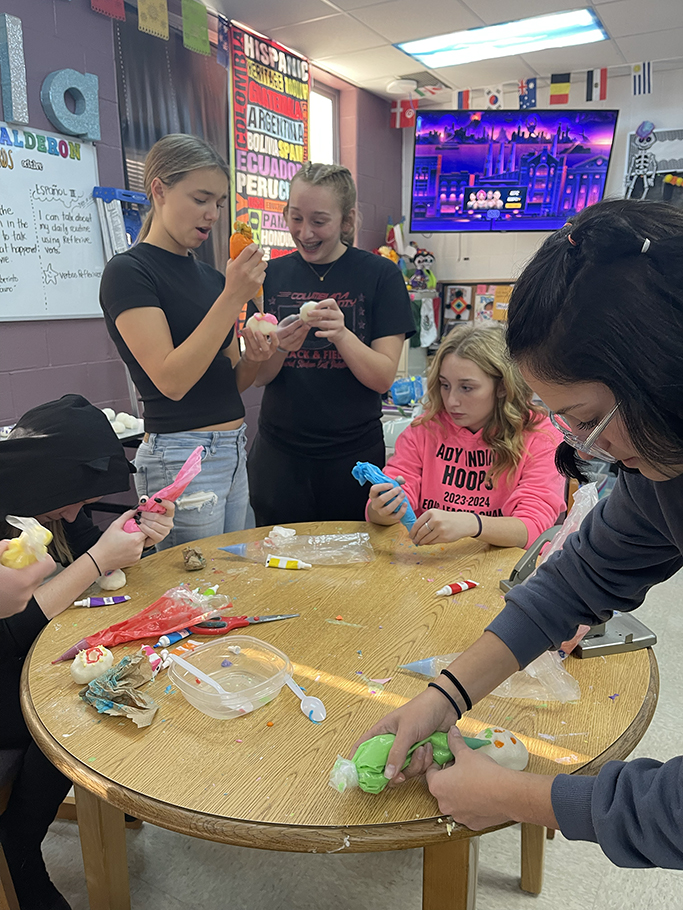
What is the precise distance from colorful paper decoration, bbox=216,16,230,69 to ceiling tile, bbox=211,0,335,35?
41mm

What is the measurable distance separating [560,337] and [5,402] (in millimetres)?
2472

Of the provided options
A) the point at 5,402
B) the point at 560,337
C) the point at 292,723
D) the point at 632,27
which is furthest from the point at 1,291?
the point at 632,27

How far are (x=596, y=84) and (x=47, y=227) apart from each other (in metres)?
3.78

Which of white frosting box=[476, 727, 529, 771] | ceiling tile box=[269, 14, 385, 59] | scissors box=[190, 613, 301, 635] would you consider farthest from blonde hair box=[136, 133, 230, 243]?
ceiling tile box=[269, 14, 385, 59]

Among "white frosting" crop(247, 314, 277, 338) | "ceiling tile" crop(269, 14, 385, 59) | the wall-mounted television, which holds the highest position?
"ceiling tile" crop(269, 14, 385, 59)

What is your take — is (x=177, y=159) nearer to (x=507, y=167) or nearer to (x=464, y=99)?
(x=507, y=167)

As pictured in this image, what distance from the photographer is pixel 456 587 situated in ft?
4.43

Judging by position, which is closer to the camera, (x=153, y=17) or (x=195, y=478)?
(x=195, y=478)

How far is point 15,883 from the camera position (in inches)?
49.8

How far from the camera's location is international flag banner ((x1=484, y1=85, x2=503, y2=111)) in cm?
475

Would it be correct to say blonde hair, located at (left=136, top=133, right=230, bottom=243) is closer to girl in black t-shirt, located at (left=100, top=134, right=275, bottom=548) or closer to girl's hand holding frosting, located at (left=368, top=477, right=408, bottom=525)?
girl in black t-shirt, located at (left=100, top=134, right=275, bottom=548)

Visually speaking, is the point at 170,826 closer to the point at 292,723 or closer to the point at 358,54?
the point at 292,723

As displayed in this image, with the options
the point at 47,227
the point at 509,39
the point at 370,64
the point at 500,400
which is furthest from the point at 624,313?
the point at 370,64

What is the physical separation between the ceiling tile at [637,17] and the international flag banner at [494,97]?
1073 millimetres
